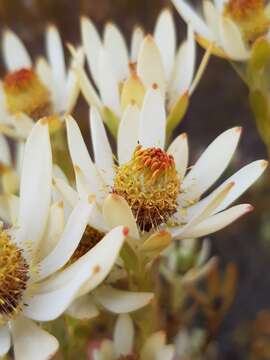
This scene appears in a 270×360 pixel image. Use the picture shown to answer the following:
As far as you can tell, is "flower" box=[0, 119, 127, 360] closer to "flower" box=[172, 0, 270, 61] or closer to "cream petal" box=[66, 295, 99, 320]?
"cream petal" box=[66, 295, 99, 320]

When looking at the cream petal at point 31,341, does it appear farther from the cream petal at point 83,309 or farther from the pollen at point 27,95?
the pollen at point 27,95

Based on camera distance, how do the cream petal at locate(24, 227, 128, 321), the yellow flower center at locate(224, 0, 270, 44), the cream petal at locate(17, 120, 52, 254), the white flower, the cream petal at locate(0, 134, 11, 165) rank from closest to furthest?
1. the cream petal at locate(24, 227, 128, 321)
2. the cream petal at locate(17, 120, 52, 254)
3. the white flower
4. the yellow flower center at locate(224, 0, 270, 44)
5. the cream petal at locate(0, 134, 11, 165)

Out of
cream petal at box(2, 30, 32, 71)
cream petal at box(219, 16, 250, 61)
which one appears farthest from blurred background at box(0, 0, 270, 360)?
cream petal at box(219, 16, 250, 61)

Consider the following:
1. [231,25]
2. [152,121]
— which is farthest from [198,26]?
[152,121]

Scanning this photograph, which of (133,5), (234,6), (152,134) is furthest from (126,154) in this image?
(133,5)

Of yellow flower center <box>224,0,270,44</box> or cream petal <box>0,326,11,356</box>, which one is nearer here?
cream petal <box>0,326,11,356</box>

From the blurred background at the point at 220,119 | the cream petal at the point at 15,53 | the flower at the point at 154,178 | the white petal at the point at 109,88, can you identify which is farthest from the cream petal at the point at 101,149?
the blurred background at the point at 220,119
